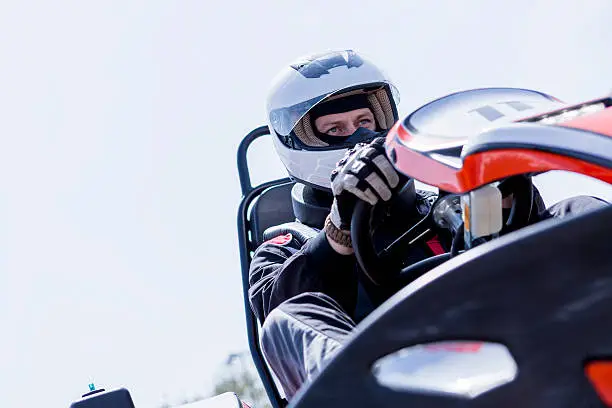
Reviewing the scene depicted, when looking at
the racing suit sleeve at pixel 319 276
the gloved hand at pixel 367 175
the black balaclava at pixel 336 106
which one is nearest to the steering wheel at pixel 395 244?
the gloved hand at pixel 367 175

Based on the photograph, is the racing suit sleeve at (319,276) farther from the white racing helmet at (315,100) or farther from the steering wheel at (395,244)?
the white racing helmet at (315,100)

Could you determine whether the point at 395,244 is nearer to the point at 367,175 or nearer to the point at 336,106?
the point at 367,175

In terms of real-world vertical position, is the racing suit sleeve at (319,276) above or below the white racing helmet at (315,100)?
below

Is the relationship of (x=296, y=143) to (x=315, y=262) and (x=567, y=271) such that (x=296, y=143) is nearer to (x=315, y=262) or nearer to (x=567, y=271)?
Answer: (x=315, y=262)

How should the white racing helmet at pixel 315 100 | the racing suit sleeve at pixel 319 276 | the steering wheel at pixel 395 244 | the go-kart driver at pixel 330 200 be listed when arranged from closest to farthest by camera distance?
the steering wheel at pixel 395 244, the go-kart driver at pixel 330 200, the racing suit sleeve at pixel 319 276, the white racing helmet at pixel 315 100

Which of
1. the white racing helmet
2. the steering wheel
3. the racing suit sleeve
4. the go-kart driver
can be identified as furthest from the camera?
the white racing helmet

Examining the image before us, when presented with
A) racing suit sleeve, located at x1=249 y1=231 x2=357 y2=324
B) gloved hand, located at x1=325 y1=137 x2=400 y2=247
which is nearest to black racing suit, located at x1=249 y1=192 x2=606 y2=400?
racing suit sleeve, located at x1=249 y1=231 x2=357 y2=324

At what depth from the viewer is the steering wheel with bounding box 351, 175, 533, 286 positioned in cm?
145

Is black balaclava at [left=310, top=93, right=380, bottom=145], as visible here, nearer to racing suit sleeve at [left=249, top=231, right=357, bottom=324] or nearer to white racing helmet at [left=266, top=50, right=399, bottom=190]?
white racing helmet at [left=266, top=50, right=399, bottom=190]

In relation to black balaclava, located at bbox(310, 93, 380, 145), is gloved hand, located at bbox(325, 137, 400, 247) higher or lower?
lower

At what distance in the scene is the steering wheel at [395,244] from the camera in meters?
1.45

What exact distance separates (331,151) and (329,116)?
7.8 inches

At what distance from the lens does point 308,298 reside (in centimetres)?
180

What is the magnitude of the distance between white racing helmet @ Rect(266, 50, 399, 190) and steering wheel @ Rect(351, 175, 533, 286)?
0.96m
